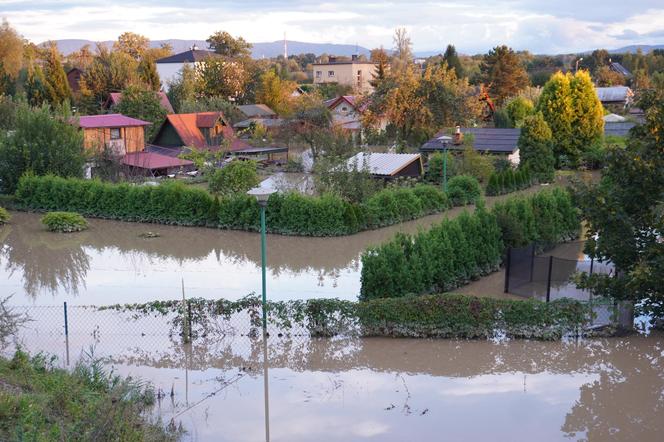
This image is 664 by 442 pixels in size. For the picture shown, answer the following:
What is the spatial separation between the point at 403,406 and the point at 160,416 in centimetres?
344

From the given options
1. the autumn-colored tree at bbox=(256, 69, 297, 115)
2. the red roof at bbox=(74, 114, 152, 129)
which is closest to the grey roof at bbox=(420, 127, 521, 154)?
the red roof at bbox=(74, 114, 152, 129)

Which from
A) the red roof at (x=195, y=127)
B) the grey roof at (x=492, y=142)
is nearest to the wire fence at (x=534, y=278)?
the grey roof at (x=492, y=142)

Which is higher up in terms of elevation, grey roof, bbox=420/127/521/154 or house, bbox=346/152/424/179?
grey roof, bbox=420/127/521/154

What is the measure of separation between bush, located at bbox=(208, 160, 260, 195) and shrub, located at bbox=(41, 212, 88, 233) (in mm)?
5216

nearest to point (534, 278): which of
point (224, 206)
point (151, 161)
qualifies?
point (224, 206)

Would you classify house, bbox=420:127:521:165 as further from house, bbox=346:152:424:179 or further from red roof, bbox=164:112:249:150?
red roof, bbox=164:112:249:150

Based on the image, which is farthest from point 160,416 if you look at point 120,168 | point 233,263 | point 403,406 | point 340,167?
point 120,168

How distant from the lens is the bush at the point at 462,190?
27.4 metres

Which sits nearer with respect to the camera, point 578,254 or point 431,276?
point 431,276

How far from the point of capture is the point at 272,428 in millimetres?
10242

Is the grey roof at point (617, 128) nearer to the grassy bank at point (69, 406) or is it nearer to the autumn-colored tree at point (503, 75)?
the autumn-colored tree at point (503, 75)

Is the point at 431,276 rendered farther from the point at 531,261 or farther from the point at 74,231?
the point at 74,231

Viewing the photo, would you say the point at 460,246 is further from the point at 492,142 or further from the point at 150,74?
the point at 150,74

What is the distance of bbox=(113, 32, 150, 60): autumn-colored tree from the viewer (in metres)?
85.5
